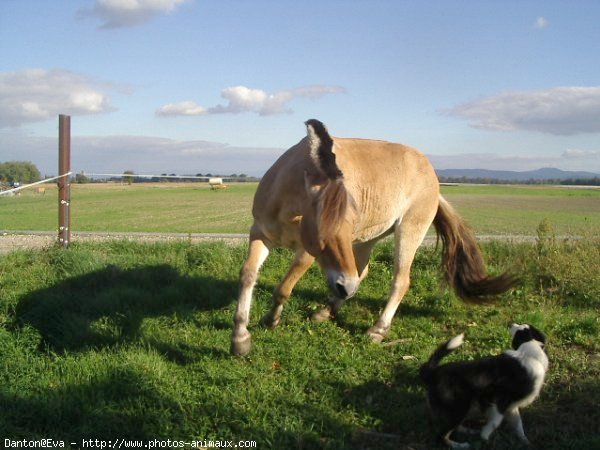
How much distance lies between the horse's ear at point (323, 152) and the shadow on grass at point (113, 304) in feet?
7.92

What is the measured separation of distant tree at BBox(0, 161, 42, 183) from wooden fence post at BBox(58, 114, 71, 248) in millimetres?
5283

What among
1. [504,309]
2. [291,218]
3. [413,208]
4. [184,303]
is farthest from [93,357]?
[504,309]

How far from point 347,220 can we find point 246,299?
1.54 metres

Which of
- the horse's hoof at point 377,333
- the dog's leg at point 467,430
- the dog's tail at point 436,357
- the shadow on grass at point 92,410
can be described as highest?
the dog's tail at point 436,357

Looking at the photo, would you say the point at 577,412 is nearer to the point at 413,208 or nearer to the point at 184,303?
the point at 413,208

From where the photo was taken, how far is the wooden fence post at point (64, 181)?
8828 millimetres

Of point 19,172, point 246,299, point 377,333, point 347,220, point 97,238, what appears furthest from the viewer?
point 19,172

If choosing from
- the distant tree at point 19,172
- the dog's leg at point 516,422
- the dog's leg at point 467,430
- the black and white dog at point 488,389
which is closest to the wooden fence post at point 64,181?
the distant tree at point 19,172

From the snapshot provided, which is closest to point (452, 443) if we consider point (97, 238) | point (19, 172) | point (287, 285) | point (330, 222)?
point (330, 222)

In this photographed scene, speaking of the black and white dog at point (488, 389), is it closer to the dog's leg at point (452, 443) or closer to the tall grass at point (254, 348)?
the dog's leg at point (452, 443)

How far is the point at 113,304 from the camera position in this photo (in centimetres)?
671

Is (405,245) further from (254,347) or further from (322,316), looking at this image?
(254,347)

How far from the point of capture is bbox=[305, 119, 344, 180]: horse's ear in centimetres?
462

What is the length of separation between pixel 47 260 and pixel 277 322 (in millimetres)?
4278
